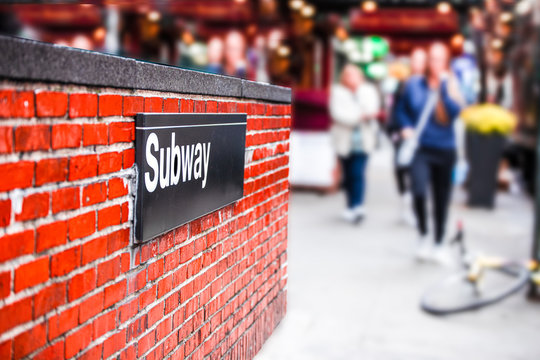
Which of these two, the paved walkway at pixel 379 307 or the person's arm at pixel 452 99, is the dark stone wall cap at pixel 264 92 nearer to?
the paved walkway at pixel 379 307

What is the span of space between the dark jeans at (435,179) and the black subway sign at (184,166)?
4022 millimetres

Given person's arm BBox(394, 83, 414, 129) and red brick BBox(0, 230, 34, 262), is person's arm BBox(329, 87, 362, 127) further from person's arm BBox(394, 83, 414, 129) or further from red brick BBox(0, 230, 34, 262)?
red brick BBox(0, 230, 34, 262)

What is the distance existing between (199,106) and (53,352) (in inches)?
47.6

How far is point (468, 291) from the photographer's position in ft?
19.2

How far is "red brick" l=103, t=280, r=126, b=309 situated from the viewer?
208 cm

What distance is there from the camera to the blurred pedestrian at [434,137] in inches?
269

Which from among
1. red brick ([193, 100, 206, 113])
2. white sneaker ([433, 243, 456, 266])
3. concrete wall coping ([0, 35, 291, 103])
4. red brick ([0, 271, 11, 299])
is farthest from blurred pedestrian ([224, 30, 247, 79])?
red brick ([0, 271, 11, 299])

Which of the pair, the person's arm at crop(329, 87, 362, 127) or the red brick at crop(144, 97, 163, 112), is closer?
the red brick at crop(144, 97, 163, 112)

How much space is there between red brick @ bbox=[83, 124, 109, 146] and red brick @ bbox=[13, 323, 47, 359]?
1.70 feet

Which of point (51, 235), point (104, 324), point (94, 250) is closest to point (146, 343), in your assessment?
point (104, 324)

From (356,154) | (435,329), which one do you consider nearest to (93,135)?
(435,329)

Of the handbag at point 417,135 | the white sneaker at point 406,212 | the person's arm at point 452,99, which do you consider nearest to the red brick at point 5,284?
the handbag at point 417,135

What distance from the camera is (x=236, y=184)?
3143 millimetres

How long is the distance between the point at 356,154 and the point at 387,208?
5.52ft
